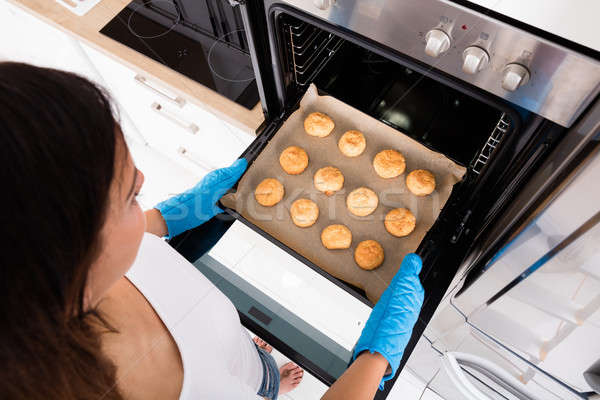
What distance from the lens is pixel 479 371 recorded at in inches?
41.8

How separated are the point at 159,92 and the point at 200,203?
0.44m

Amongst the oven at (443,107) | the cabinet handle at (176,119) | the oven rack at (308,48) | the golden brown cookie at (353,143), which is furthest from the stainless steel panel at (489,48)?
the cabinet handle at (176,119)

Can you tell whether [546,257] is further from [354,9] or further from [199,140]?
[199,140]

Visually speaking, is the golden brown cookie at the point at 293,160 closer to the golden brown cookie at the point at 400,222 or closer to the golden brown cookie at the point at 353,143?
the golden brown cookie at the point at 353,143

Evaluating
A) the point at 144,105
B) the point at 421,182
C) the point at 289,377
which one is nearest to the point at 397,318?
the point at 421,182

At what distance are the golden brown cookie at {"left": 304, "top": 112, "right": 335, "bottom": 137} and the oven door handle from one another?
0.76 metres

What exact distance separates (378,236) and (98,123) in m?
0.89

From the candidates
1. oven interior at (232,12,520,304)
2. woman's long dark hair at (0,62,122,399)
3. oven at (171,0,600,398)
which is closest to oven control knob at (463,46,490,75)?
oven at (171,0,600,398)

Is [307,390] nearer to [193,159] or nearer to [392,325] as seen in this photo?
[392,325]

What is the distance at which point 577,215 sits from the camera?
1.63 ft

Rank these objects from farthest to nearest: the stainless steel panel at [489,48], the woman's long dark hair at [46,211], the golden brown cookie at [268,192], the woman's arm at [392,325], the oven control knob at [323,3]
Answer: the golden brown cookie at [268,192] → the woman's arm at [392,325] → the oven control knob at [323,3] → the stainless steel panel at [489,48] → the woman's long dark hair at [46,211]

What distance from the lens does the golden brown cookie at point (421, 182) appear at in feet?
3.66

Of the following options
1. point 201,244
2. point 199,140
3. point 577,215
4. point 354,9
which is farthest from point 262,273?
point 577,215

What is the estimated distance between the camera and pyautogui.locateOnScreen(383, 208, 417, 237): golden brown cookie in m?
1.11
